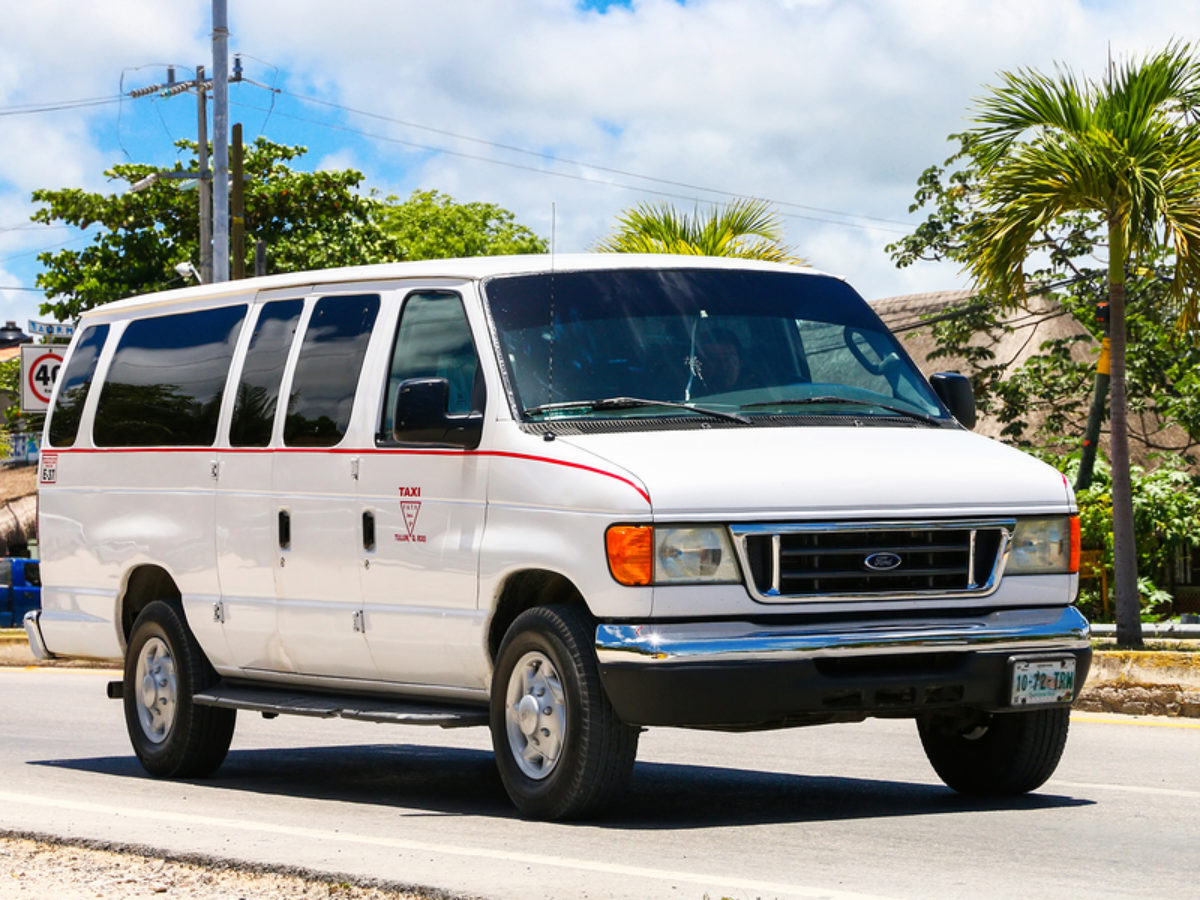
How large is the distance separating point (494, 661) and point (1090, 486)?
57.7 feet

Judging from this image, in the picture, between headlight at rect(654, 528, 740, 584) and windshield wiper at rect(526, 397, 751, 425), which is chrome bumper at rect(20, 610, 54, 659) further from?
headlight at rect(654, 528, 740, 584)

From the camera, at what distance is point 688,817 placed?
797 cm

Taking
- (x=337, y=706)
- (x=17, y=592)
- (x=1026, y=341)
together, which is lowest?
(x=17, y=592)

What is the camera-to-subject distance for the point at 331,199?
55.5 metres

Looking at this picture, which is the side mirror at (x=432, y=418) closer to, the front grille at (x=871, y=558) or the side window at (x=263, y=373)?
the front grille at (x=871, y=558)

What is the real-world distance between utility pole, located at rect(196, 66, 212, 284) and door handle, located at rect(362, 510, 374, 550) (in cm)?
2620

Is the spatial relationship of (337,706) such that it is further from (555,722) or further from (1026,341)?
(1026,341)

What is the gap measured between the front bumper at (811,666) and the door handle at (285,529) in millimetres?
2409

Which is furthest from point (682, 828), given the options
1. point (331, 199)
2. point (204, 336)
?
point (331, 199)

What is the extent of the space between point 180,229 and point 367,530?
48.3m

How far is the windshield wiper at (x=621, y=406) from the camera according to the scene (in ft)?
26.1

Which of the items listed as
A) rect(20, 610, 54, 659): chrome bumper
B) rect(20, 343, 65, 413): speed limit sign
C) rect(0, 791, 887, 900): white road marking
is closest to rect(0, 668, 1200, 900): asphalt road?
rect(0, 791, 887, 900): white road marking

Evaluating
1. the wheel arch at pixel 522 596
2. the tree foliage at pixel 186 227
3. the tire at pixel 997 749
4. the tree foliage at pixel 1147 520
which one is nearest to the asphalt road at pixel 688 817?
the tire at pixel 997 749

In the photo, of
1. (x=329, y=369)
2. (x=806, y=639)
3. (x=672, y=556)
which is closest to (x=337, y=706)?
(x=329, y=369)
